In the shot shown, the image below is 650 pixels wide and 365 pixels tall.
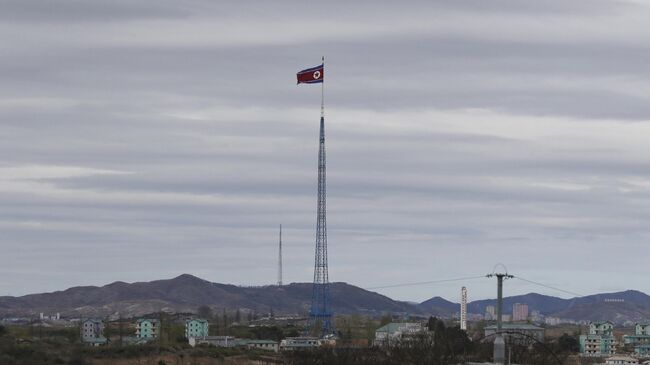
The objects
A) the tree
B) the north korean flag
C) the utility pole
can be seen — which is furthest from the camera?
the tree

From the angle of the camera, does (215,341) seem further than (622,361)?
Yes

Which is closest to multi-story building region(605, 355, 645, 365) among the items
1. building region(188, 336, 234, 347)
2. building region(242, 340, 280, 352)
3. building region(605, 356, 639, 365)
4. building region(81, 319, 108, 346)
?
building region(605, 356, 639, 365)

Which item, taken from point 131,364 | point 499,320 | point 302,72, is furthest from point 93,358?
point 499,320

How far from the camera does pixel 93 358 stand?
138375 mm

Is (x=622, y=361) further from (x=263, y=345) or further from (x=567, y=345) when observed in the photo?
(x=263, y=345)

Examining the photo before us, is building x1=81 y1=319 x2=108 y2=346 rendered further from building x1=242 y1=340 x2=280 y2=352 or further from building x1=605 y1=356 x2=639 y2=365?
building x1=605 y1=356 x2=639 y2=365

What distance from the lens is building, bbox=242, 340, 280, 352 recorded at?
6825 inches

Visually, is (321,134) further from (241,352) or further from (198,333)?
(198,333)

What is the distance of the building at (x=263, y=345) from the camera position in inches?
6825

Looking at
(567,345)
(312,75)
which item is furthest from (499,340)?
(567,345)

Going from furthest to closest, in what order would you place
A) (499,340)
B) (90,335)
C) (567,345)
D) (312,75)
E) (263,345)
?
1. (90,335)
2. (567,345)
3. (263,345)
4. (312,75)
5. (499,340)

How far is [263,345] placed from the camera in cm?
17888

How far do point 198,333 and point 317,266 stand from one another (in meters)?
42.0

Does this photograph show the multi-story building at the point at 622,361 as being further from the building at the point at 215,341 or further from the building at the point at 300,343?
the building at the point at 215,341
